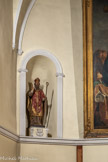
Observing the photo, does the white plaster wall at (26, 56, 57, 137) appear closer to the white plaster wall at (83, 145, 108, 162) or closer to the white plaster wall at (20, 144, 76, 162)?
the white plaster wall at (20, 144, 76, 162)

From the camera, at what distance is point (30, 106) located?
14484mm

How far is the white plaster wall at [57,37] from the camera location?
48.1 feet

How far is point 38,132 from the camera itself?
46.7 ft

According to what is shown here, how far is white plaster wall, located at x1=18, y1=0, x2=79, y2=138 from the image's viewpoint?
48.1 ft

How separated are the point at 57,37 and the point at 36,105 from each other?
80.6 inches

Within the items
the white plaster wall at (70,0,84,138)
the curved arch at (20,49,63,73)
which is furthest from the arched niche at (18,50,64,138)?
the white plaster wall at (70,0,84,138)

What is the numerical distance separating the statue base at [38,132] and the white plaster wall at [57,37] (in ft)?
2.19

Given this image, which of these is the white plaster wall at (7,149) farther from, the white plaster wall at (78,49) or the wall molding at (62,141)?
the white plaster wall at (78,49)

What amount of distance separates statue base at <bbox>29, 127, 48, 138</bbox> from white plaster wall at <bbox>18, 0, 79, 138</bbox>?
2.19 feet

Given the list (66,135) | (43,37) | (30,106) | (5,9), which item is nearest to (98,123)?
(66,135)

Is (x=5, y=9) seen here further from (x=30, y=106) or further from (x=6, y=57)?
(x=30, y=106)

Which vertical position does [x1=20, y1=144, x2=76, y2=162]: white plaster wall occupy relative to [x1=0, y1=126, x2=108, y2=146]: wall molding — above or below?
below

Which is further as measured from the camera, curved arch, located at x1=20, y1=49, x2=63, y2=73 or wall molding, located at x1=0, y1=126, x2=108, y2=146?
curved arch, located at x1=20, y1=49, x2=63, y2=73

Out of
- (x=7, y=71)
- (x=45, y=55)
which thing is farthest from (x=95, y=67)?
(x=7, y=71)
